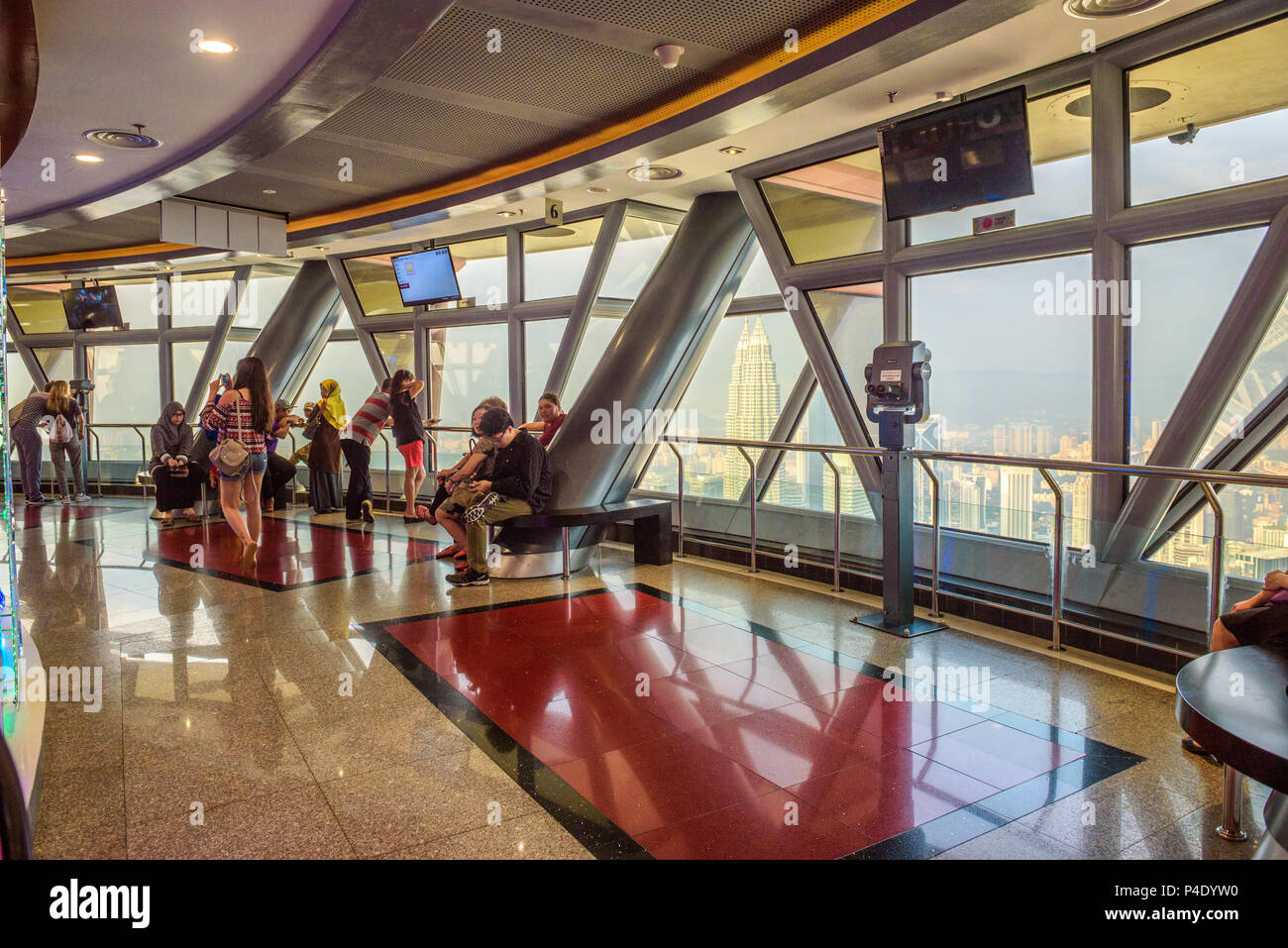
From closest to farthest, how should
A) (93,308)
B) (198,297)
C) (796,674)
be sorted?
(796,674) < (93,308) < (198,297)

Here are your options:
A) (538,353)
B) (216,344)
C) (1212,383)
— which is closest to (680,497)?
(538,353)

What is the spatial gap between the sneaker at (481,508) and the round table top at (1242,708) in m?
4.73

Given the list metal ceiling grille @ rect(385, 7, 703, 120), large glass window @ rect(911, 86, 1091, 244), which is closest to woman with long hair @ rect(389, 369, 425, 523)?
metal ceiling grille @ rect(385, 7, 703, 120)

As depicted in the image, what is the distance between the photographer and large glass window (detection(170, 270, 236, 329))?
44.2 feet

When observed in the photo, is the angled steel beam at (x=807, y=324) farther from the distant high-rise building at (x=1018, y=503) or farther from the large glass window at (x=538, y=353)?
the large glass window at (x=538, y=353)

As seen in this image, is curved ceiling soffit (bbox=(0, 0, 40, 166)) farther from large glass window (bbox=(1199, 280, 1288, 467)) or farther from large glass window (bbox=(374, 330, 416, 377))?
large glass window (bbox=(1199, 280, 1288, 467))

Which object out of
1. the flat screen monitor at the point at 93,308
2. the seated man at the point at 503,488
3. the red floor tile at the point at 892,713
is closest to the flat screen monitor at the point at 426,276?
the seated man at the point at 503,488

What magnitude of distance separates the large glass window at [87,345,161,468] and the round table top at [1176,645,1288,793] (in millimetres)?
15137

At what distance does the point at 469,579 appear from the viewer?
641cm

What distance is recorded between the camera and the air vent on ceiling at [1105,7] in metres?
4.14

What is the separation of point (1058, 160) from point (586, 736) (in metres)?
4.62

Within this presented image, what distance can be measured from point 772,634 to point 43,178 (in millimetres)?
7287

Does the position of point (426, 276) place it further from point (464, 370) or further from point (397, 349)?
point (397, 349)

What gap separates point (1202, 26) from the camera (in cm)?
447
